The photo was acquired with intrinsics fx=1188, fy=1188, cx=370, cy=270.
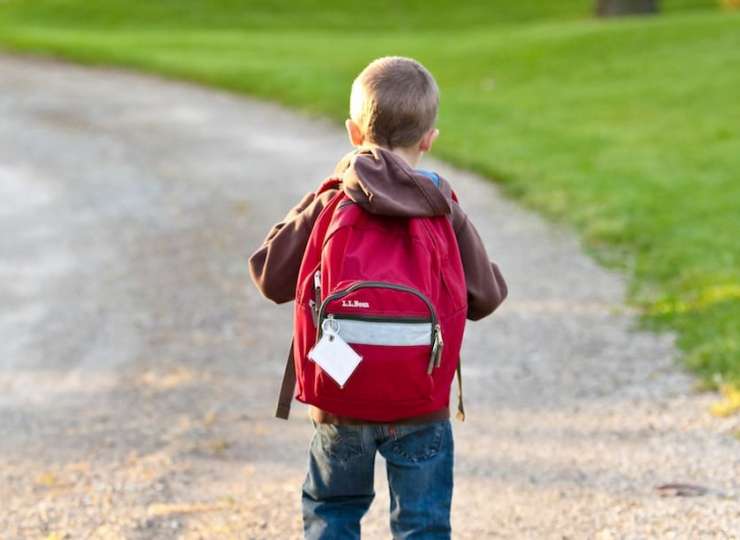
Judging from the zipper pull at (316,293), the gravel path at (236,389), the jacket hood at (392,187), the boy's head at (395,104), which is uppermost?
the boy's head at (395,104)

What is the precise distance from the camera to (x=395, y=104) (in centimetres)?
280

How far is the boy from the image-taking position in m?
2.79

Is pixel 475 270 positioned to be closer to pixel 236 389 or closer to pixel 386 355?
pixel 386 355

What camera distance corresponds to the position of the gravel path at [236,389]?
401 cm

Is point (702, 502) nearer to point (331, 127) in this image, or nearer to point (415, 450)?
point (415, 450)

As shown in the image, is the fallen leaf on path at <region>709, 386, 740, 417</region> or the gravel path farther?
the fallen leaf on path at <region>709, 386, 740, 417</region>

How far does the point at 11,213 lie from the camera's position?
9664 mm

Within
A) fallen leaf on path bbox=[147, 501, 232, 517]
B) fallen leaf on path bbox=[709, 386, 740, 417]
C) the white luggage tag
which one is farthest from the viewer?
fallen leaf on path bbox=[709, 386, 740, 417]

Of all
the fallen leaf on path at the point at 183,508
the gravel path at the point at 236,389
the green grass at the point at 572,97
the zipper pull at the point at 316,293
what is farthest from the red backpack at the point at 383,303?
the green grass at the point at 572,97

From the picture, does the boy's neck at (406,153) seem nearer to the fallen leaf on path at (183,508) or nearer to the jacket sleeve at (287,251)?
the jacket sleeve at (287,251)

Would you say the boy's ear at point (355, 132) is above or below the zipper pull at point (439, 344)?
above

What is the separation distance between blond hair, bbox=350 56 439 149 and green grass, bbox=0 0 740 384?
2.89m

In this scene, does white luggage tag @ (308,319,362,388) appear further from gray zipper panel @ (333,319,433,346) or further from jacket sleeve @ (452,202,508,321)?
jacket sleeve @ (452,202,508,321)

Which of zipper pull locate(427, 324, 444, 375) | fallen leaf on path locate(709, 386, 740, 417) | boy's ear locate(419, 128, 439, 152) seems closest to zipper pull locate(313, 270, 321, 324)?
zipper pull locate(427, 324, 444, 375)
